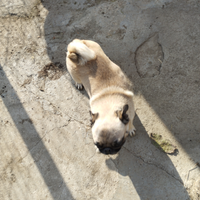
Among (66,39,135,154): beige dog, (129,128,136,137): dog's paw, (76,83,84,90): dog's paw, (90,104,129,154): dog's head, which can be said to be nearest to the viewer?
(90,104,129,154): dog's head

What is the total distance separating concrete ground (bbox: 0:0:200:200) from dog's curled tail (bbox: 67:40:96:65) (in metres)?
1.19

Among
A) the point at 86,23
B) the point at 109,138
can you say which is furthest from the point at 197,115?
the point at 86,23

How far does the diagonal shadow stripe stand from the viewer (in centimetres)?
352

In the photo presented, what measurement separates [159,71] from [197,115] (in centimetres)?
130

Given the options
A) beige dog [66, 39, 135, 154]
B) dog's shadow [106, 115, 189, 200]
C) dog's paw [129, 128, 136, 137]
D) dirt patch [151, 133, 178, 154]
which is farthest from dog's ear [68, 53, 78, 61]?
dirt patch [151, 133, 178, 154]

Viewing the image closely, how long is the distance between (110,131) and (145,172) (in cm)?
170

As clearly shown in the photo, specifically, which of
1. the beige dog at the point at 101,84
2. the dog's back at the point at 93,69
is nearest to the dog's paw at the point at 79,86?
the beige dog at the point at 101,84

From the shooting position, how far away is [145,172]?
133 inches

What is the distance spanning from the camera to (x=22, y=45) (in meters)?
4.46

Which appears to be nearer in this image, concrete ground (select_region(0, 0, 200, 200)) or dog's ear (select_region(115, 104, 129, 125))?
dog's ear (select_region(115, 104, 129, 125))

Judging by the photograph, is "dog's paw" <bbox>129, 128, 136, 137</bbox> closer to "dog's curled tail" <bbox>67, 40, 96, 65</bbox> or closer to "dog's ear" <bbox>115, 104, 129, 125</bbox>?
"dog's ear" <bbox>115, 104, 129, 125</bbox>

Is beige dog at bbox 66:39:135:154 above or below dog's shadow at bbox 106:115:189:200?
above

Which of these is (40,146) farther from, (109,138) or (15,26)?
(15,26)

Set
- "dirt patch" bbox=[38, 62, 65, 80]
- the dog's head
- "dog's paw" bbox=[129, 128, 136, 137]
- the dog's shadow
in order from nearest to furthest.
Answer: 1. the dog's head
2. the dog's shadow
3. "dog's paw" bbox=[129, 128, 136, 137]
4. "dirt patch" bbox=[38, 62, 65, 80]
